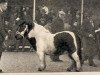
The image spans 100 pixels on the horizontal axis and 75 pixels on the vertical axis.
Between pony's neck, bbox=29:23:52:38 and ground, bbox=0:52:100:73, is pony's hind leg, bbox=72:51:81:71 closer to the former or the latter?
ground, bbox=0:52:100:73

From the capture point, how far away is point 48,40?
4289mm

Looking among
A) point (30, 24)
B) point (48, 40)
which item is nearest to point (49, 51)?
point (48, 40)

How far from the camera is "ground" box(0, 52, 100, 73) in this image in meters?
4.39

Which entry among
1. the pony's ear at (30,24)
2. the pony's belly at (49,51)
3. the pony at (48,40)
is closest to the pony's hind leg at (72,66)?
the pony at (48,40)

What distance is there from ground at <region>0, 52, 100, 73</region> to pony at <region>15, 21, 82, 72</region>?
0.21 ft

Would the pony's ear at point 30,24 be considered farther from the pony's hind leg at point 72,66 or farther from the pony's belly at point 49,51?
the pony's hind leg at point 72,66

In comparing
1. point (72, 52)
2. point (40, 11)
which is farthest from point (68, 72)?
point (40, 11)

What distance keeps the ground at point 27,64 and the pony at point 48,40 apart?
0.06m

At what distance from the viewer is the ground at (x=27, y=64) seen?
4.39 metres

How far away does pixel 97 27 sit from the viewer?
4.42m

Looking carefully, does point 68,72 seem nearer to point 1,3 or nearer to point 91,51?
point 91,51

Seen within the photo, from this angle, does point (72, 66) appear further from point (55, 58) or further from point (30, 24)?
point (30, 24)

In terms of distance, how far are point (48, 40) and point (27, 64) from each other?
0.88ft

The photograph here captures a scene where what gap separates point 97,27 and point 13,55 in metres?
0.53
